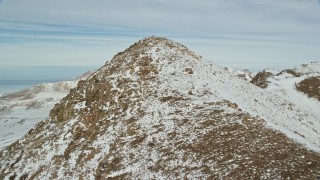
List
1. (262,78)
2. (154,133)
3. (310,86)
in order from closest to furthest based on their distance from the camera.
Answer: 1. (154,133)
2. (310,86)
3. (262,78)

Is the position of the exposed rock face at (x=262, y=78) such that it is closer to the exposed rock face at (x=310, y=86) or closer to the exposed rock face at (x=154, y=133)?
the exposed rock face at (x=310, y=86)

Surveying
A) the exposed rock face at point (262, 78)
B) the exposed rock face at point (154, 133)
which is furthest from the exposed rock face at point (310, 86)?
the exposed rock face at point (154, 133)

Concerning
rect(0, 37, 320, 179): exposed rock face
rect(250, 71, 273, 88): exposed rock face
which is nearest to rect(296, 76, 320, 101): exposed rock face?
rect(250, 71, 273, 88): exposed rock face

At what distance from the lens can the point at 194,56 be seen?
124 feet

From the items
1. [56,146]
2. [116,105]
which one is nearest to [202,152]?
[116,105]

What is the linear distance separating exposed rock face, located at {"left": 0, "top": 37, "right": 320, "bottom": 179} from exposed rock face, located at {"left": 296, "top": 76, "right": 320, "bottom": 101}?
16.0 m

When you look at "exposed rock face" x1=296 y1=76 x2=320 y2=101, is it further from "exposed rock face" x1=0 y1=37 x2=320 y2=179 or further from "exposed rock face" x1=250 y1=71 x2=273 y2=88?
"exposed rock face" x1=0 y1=37 x2=320 y2=179

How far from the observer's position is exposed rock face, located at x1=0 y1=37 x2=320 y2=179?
18297 mm

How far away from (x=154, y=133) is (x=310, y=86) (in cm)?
3290

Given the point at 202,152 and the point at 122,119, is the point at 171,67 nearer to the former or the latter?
the point at 122,119

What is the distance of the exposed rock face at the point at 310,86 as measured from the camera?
4578 cm

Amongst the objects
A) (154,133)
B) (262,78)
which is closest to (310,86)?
(262,78)

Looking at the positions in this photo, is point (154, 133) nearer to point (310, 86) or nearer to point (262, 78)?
point (310, 86)

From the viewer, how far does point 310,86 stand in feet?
156
